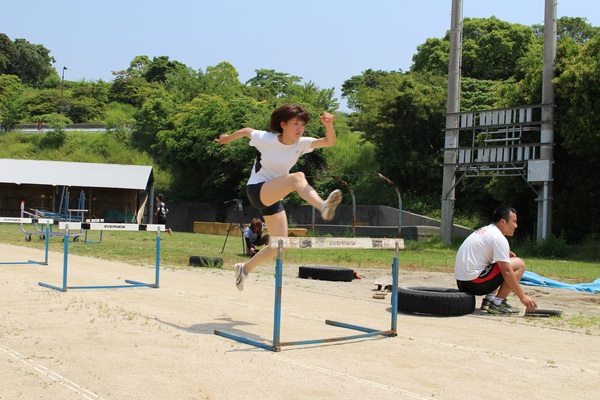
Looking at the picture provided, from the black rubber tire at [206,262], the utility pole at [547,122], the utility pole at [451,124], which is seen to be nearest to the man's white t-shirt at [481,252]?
the black rubber tire at [206,262]

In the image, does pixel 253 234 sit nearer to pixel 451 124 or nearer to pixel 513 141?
pixel 451 124

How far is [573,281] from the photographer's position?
47.1 ft

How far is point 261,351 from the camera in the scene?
539cm

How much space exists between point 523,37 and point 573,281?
31.1 m

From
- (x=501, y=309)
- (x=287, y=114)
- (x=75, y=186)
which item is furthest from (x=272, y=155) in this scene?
(x=75, y=186)

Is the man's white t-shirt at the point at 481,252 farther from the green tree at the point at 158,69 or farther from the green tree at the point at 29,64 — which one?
the green tree at the point at 29,64

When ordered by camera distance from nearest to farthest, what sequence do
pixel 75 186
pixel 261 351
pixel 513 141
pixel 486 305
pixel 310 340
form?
pixel 261 351
pixel 310 340
pixel 486 305
pixel 513 141
pixel 75 186

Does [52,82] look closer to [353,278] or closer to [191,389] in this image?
[353,278]

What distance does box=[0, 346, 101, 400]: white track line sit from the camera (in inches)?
155

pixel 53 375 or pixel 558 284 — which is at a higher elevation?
pixel 558 284

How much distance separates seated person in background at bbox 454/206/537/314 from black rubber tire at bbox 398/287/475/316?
0.26 metres

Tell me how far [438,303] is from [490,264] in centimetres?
83

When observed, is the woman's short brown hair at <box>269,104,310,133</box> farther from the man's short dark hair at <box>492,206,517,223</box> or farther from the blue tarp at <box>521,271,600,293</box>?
the blue tarp at <box>521,271,600,293</box>

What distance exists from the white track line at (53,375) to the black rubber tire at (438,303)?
467 cm
